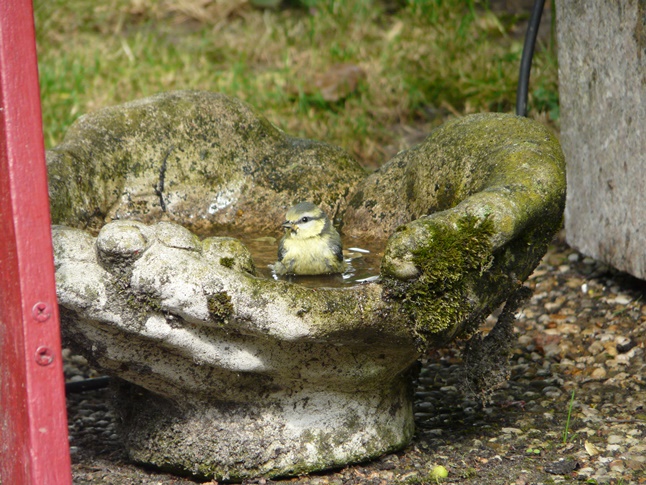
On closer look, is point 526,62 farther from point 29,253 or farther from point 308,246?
point 29,253

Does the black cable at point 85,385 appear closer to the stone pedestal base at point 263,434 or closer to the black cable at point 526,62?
the stone pedestal base at point 263,434

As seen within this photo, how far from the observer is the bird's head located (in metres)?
3.69

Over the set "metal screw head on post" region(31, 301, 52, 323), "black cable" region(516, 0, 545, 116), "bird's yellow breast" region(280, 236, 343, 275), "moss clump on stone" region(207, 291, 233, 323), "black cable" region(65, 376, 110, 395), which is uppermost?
"black cable" region(516, 0, 545, 116)

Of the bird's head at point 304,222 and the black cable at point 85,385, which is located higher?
the bird's head at point 304,222

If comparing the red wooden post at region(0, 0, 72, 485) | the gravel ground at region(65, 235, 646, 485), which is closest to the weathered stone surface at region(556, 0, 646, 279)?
the gravel ground at region(65, 235, 646, 485)

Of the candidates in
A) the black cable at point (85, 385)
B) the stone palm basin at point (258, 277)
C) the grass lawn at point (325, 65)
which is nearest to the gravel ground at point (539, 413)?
the black cable at point (85, 385)

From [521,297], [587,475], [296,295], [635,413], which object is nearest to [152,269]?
[296,295]

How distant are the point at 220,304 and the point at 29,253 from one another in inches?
27.0

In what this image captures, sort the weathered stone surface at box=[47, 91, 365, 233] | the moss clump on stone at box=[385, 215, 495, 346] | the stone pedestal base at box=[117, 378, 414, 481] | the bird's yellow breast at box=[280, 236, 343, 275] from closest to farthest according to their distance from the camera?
the moss clump on stone at box=[385, 215, 495, 346] → the stone pedestal base at box=[117, 378, 414, 481] → the bird's yellow breast at box=[280, 236, 343, 275] → the weathered stone surface at box=[47, 91, 365, 233]

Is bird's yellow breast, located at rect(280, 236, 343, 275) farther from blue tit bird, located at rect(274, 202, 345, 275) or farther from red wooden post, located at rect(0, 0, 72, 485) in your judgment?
red wooden post, located at rect(0, 0, 72, 485)

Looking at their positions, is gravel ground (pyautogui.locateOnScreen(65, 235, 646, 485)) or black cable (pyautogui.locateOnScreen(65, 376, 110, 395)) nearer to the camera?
A: gravel ground (pyautogui.locateOnScreen(65, 235, 646, 485))

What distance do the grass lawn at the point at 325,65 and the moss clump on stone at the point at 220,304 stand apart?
4030mm

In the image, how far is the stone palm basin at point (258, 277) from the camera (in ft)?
9.59

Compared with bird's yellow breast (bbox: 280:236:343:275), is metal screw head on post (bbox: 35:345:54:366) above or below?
above
